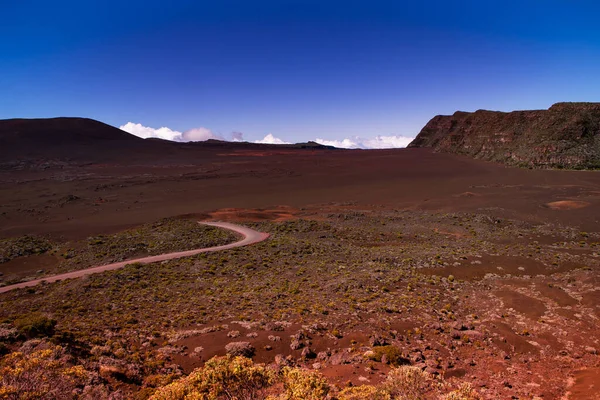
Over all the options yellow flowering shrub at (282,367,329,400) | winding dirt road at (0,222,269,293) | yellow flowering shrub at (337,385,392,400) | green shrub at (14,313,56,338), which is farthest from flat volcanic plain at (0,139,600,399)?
yellow flowering shrub at (282,367,329,400)

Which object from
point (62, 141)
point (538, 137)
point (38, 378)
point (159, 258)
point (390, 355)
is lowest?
point (159, 258)

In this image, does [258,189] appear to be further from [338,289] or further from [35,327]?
[35,327]

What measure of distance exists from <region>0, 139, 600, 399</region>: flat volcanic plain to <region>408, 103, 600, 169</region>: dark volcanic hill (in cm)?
2453

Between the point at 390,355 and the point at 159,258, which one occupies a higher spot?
the point at 390,355

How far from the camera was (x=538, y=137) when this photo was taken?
283 feet

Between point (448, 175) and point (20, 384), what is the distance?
89645mm

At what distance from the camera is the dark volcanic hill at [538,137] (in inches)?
3029

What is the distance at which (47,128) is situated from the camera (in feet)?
404

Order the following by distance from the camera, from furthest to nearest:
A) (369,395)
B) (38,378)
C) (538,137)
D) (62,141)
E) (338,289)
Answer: (62,141)
(538,137)
(338,289)
(369,395)
(38,378)

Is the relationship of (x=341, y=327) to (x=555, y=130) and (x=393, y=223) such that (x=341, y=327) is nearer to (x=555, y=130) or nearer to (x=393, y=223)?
Result: (x=393, y=223)

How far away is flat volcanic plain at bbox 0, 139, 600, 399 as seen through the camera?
1176cm

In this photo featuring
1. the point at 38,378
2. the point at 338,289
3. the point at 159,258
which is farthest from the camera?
the point at 159,258

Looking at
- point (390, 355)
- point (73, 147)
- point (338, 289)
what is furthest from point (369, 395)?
point (73, 147)

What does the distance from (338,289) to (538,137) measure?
308ft
